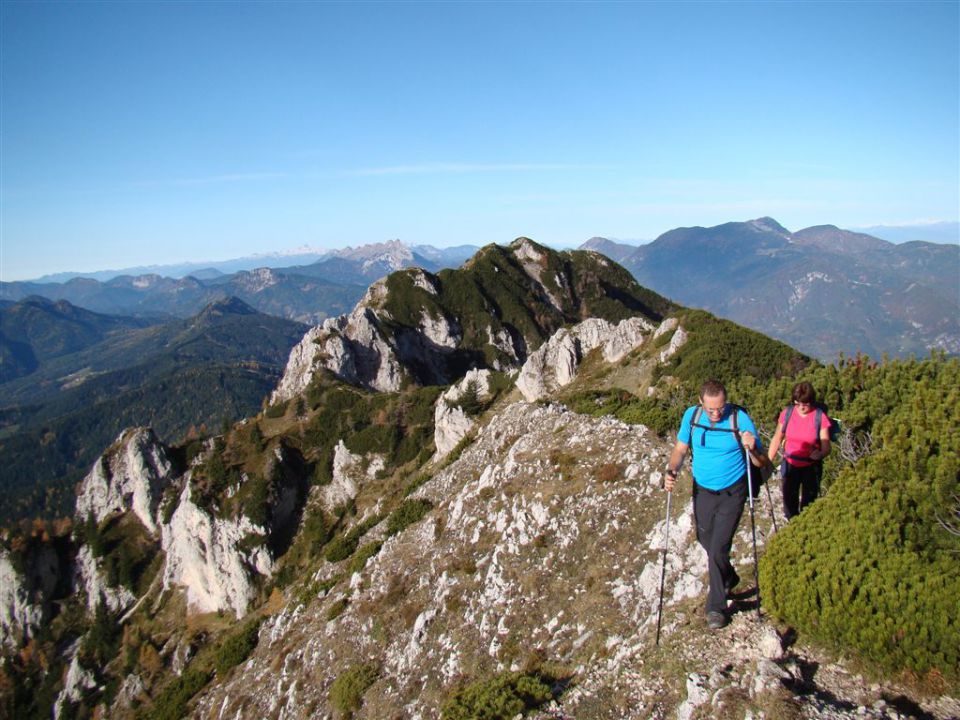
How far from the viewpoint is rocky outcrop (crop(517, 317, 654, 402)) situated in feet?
257

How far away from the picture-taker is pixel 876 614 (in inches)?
349

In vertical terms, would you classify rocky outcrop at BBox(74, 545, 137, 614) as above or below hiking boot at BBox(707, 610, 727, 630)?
below

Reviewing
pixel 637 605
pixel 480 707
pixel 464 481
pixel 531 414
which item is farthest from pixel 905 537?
pixel 464 481

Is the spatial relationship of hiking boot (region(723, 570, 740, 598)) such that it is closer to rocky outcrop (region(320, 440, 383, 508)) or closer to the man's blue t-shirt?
the man's blue t-shirt

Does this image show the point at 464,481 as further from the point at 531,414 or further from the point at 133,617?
the point at 133,617

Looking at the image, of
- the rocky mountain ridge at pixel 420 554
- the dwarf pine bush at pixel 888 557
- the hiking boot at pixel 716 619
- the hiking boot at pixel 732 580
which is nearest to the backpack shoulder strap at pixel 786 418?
the dwarf pine bush at pixel 888 557

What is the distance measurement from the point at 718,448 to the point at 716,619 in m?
3.79

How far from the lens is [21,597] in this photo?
8588 cm

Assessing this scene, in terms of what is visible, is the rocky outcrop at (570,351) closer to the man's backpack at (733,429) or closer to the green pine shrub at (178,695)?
the green pine shrub at (178,695)

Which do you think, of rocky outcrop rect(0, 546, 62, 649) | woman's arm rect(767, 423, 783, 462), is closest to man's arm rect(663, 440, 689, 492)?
woman's arm rect(767, 423, 783, 462)

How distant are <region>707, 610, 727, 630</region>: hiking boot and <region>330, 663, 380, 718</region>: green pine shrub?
1574 centimetres

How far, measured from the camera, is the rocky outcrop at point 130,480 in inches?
3477

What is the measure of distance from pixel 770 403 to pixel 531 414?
1983cm

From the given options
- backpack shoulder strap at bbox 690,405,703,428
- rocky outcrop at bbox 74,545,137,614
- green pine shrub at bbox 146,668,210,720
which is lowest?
rocky outcrop at bbox 74,545,137,614
